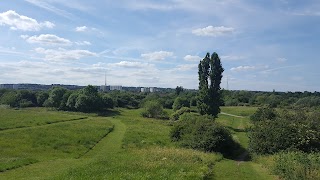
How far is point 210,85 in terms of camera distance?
274ft

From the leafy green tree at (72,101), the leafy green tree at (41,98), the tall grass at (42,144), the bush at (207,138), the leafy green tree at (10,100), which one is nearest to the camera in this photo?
the tall grass at (42,144)

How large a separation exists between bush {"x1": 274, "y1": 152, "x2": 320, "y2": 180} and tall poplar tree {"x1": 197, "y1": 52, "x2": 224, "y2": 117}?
4712 centimetres

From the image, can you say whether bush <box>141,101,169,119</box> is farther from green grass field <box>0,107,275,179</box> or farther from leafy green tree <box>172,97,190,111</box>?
green grass field <box>0,107,275,179</box>

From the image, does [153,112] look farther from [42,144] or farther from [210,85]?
[42,144]

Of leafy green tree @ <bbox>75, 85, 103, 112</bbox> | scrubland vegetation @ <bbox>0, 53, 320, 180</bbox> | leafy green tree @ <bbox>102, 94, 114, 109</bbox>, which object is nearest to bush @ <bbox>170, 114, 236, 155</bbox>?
scrubland vegetation @ <bbox>0, 53, 320, 180</bbox>

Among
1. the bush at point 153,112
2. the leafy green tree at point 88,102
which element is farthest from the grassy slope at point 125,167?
the leafy green tree at point 88,102

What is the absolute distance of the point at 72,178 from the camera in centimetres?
2545

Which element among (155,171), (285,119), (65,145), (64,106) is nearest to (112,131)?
(65,145)

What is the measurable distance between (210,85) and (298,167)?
5585 centimetres

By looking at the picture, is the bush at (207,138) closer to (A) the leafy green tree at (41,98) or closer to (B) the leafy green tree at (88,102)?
(B) the leafy green tree at (88,102)

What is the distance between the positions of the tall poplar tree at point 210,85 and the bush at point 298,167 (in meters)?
47.1

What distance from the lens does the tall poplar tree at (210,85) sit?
3216 inches

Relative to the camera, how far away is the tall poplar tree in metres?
81.7

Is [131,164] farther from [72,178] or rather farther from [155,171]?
[72,178]
